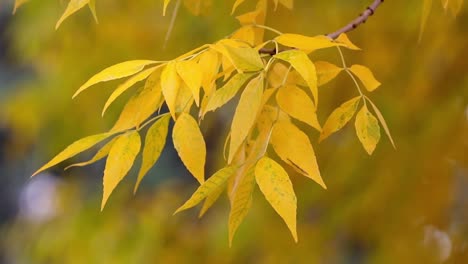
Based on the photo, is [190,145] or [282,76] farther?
[282,76]

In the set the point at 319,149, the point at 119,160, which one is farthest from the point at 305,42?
the point at 319,149

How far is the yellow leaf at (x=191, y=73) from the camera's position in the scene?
0.63 metres

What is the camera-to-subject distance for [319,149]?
1.23 metres

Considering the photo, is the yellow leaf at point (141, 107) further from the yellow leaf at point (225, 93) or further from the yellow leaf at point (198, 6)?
the yellow leaf at point (198, 6)

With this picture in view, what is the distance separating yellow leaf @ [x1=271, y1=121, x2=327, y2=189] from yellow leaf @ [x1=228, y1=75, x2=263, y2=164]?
5cm

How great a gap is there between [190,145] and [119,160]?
0.19ft

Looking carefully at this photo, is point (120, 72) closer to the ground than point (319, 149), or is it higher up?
higher up

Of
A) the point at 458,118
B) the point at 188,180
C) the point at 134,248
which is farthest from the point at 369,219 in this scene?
the point at 188,180

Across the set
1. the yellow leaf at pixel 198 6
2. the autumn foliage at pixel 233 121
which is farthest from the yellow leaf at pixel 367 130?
the yellow leaf at pixel 198 6

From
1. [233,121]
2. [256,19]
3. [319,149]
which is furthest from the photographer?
[319,149]

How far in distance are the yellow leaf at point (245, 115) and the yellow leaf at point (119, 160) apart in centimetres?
→ 9

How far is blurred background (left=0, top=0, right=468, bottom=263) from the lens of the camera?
1182 millimetres

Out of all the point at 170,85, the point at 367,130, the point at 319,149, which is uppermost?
the point at 170,85

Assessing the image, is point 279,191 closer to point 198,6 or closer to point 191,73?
point 191,73
